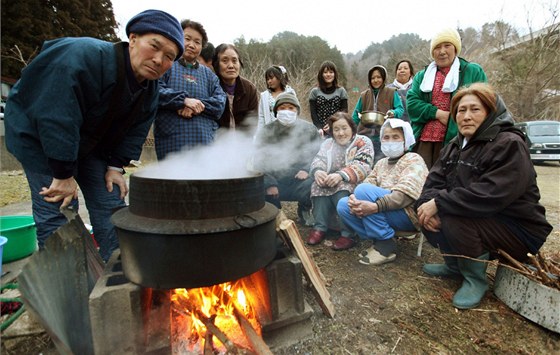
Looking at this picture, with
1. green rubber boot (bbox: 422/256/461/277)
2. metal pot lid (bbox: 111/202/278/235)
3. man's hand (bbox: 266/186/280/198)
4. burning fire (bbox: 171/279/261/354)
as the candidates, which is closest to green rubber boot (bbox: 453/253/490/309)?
green rubber boot (bbox: 422/256/461/277)

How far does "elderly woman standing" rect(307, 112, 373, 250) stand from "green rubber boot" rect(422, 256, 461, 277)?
37.4 inches

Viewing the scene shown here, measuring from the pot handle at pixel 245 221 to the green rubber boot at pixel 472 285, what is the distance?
1948 mm

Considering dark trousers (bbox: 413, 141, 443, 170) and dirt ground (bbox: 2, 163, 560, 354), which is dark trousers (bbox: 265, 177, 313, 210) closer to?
A: dirt ground (bbox: 2, 163, 560, 354)

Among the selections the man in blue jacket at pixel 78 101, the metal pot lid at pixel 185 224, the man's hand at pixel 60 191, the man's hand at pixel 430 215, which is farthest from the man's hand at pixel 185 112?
the man's hand at pixel 430 215

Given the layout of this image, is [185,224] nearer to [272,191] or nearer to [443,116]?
[272,191]

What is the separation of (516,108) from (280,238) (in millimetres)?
26907

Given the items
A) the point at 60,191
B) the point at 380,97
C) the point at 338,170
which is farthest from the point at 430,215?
the point at 380,97

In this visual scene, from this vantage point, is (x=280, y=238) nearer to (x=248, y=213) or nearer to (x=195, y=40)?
(x=248, y=213)

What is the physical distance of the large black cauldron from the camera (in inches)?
66.2

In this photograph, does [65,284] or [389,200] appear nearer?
[65,284]

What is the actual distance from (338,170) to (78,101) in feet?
9.51

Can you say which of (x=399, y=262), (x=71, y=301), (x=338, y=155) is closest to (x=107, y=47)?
(x=71, y=301)

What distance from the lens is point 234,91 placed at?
4.14 metres

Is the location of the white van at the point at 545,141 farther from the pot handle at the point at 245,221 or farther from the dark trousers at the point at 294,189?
the pot handle at the point at 245,221
